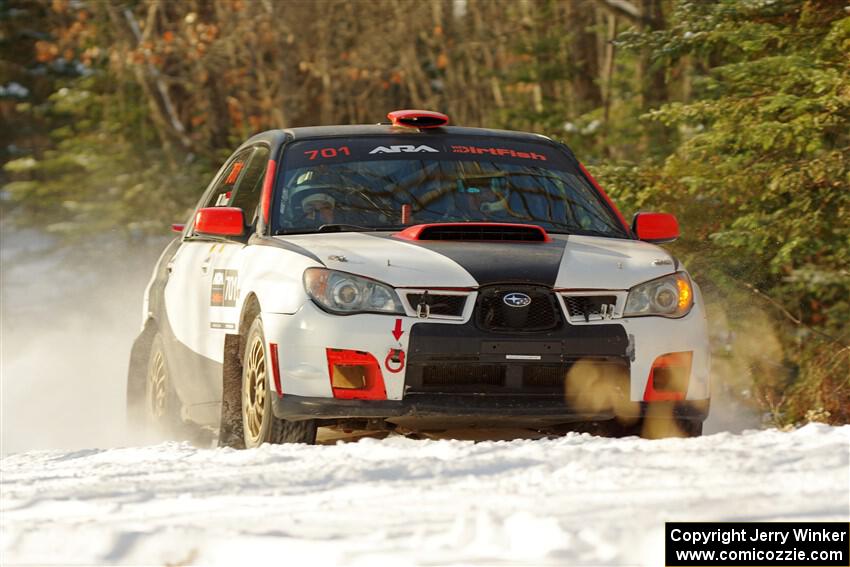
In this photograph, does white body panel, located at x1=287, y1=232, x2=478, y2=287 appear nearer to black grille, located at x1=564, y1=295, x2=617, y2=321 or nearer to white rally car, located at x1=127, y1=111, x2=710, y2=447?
white rally car, located at x1=127, y1=111, x2=710, y2=447

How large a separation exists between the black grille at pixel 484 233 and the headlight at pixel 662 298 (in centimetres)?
56

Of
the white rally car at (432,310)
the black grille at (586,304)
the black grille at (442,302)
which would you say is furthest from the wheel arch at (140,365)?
the black grille at (586,304)

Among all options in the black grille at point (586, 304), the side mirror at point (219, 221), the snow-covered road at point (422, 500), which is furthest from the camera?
the side mirror at point (219, 221)

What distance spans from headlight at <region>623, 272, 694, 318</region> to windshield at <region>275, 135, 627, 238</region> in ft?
2.69

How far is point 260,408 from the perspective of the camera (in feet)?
21.5

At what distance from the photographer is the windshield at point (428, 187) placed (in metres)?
7.12

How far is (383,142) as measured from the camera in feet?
24.8

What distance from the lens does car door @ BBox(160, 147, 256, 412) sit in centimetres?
730

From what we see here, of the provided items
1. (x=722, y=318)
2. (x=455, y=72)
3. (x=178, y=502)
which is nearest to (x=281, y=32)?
(x=455, y=72)

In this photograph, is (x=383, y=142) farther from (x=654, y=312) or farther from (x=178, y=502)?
(x=178, y=502)

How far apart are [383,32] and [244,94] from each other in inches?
95.5

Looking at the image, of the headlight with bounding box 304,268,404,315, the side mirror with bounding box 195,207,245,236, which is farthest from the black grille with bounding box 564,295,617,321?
the side mirror with bounding box 195,207,245,236

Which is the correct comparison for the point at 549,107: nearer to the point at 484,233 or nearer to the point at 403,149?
the point at 403,149

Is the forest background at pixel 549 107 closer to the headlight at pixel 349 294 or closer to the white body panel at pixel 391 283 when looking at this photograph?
the white body panel at pixel 391 283
